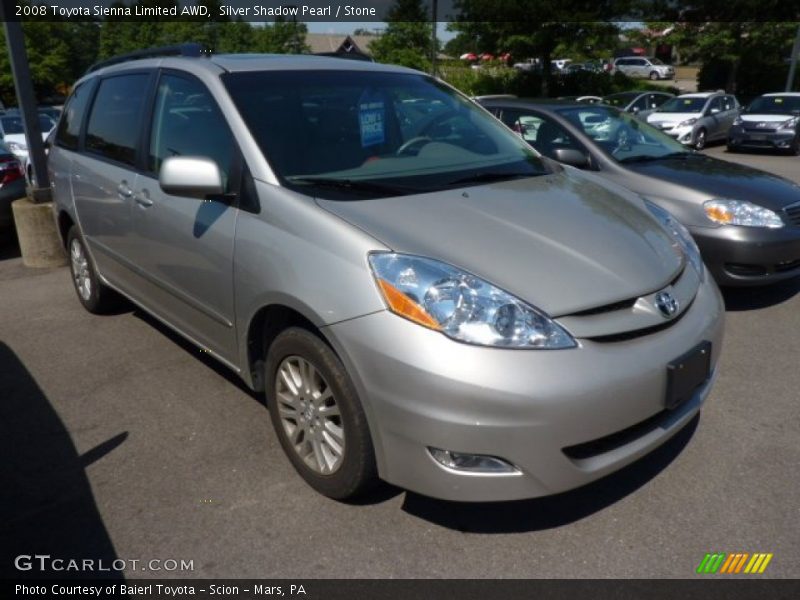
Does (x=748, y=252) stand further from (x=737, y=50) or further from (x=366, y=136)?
(x=737, y=50)

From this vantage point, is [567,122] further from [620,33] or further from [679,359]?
[620,33]

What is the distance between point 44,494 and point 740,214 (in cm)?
469

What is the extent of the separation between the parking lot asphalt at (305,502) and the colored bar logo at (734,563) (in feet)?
0.09

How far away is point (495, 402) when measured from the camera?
7.07ft

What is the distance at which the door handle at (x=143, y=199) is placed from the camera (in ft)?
11.8

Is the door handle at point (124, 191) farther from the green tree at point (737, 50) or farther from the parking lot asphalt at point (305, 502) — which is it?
the green tree at point (737, 50)

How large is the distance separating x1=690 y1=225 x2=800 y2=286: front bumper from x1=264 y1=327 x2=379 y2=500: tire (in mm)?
3423

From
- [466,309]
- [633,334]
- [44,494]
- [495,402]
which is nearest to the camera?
[495,402]

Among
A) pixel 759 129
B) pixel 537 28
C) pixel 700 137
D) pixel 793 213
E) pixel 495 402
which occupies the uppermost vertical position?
pixel 537 28

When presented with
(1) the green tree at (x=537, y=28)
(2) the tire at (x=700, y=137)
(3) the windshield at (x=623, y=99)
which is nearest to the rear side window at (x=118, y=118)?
(2) the tire at (x=700, y=137)

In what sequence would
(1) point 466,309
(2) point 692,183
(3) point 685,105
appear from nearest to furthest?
1. (1) point 466,309
2. (2) point 692,183
3. (3) point 685,105

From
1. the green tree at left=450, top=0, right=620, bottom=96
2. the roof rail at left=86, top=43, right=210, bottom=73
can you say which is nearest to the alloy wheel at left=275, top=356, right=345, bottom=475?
the roof rail at left=86, top=43, right=210, bottom=73

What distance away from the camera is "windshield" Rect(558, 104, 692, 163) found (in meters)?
5.67

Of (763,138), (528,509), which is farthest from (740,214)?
(763,138)
